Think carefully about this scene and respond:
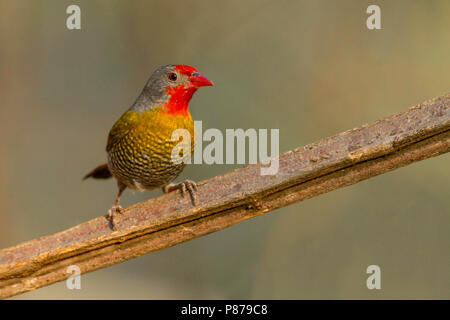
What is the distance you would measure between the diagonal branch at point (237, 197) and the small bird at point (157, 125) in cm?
59

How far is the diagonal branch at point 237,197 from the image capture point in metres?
3.22

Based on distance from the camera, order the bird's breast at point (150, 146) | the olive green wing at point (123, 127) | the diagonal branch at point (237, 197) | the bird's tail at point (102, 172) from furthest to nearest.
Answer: the bird's tail at point (102, 172), the olive green wing at point (123, 127), the bird's breast at point (150, 146), the diagonal branch at point (237, 197)

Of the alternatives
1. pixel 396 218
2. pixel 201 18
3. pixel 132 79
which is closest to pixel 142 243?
pixel 396 218

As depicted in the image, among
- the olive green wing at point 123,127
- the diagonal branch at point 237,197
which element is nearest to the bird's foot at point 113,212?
the diagonal branch at point 237,197

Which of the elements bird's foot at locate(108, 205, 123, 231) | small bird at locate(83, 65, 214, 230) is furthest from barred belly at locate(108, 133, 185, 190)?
bird's foot at locate(108, 205, 123, 231)

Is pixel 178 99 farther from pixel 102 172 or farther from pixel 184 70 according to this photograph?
pixel 102 172

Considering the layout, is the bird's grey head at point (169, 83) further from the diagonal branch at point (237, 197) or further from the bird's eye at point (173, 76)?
the diagonal branch at point (237, 197)

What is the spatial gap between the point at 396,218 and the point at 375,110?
151cm

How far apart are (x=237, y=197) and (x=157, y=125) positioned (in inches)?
43.1

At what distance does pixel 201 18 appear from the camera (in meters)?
7.34

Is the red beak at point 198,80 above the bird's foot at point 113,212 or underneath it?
above

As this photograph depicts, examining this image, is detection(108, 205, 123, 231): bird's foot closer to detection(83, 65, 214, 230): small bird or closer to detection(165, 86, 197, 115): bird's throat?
detection(83, 65, 214, 230): small bird

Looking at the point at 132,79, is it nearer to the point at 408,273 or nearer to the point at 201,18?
the point at 201,18

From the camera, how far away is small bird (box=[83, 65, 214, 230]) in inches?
162
